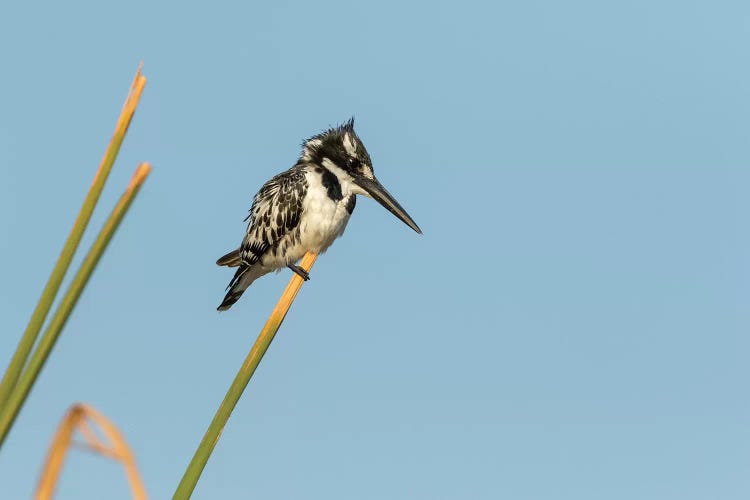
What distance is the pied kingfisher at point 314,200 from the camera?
11133mm

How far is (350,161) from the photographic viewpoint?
11.2m

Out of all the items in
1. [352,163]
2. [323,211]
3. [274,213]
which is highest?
[352,163]

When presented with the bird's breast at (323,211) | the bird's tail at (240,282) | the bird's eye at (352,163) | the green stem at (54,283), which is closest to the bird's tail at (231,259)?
the bird's tail at (240,282)

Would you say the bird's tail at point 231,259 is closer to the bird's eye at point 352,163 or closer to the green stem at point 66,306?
the bird's eye at point 352,163

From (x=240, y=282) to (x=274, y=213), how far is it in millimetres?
1440

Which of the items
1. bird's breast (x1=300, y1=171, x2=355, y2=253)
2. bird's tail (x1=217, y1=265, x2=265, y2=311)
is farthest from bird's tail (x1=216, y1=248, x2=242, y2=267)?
bird's breast (x1=300, y1=171, x2=355, y2=253)

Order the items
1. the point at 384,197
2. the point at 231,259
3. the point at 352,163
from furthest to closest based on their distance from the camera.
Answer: the point at 231,259, the point at 352,163, the point at 384,197

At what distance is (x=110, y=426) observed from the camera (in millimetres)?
1613

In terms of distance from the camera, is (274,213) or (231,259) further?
(231,259)

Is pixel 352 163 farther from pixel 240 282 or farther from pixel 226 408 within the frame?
pixel 226 408

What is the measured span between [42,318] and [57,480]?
533mm

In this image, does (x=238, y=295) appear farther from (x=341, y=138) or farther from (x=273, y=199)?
(x=341, y=138)

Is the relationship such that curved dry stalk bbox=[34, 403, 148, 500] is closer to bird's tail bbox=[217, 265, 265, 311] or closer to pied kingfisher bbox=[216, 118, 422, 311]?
pied kingfisher bbox=[216, 118, 422, 311]

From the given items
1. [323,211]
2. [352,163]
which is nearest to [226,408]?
[323,211]
